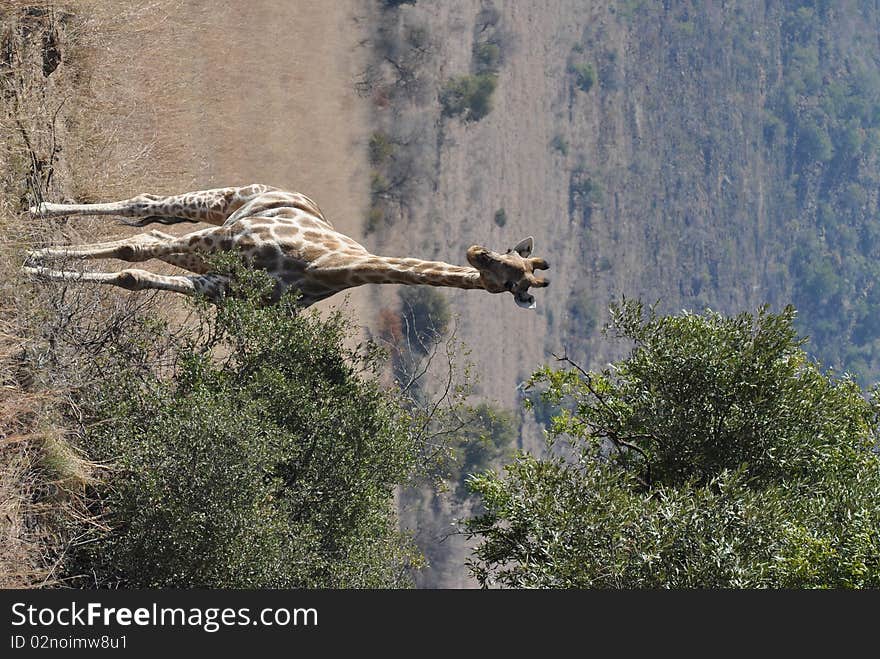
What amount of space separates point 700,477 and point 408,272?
4.16 m

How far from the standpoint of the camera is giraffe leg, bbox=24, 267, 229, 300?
396 inches

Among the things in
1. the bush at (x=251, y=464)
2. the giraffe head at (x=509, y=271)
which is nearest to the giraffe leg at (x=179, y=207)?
the bush at (x=251, y=464)

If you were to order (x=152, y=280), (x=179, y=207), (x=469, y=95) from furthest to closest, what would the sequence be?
(x=469, y=95) → (x=179, y=207) → (x=152, y=280)

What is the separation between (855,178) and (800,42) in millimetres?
9482

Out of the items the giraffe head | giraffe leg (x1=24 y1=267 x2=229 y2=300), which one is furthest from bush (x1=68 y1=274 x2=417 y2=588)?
the giraffe head

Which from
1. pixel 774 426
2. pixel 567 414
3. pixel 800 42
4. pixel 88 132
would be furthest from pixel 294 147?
pixel 800 42

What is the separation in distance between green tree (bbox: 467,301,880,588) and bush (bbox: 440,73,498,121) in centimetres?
2323

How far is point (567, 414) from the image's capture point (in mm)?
12234

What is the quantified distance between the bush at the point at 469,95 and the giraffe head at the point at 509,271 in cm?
2608

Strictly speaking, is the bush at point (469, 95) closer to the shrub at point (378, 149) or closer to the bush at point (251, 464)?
the shrub at point (378, 149)

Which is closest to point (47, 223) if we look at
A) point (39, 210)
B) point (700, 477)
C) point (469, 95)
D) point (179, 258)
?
point (39, 210)

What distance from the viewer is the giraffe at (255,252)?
930 centimetres

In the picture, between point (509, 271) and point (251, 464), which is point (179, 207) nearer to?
point (251, 464)

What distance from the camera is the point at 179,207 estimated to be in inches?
439
